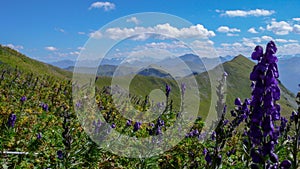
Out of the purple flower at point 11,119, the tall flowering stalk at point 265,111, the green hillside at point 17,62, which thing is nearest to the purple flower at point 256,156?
the tall flowering stalk at point 265,111

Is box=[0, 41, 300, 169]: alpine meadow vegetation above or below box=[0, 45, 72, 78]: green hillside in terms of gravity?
below

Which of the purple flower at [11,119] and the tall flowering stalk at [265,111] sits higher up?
the tall flowering stalk at [265,111]

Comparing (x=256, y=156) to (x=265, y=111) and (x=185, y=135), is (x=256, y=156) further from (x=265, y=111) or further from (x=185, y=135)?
(x=185, y=135)

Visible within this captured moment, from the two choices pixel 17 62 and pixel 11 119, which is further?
pixel 17 62

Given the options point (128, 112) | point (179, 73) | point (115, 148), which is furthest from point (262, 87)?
point (128, 112)

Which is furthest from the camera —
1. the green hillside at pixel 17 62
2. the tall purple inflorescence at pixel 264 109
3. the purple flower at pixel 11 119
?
the green hillside at pixel 17 62

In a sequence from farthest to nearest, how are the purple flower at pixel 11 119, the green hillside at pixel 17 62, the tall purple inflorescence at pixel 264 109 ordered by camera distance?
1. the green hillside at pixel 17 62
2. the purple flower at pixel 11 119
3. the tall purple inflorescence at pixel 264 109

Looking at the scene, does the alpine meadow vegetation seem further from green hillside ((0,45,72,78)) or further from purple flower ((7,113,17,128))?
green hillside ((0,45,72,78))

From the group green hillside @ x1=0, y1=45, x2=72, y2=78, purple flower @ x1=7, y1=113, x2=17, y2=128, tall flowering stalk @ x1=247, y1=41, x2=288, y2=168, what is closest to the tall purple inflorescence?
tall flowering stalk @ x1=247, y1=41, x2=288, y2=168

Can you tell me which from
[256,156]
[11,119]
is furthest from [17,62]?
[256,156]

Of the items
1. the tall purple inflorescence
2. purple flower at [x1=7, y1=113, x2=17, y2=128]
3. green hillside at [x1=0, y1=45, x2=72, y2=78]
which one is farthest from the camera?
green hillside at [x1=0, y1=45, x2=72, y2=78]

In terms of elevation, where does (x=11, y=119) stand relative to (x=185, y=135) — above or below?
above

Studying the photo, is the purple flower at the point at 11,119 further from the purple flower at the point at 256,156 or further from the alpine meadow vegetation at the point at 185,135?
the purple flower at the point at 256,156

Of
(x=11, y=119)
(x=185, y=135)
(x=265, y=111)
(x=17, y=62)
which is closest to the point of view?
(x=265, y=111)
